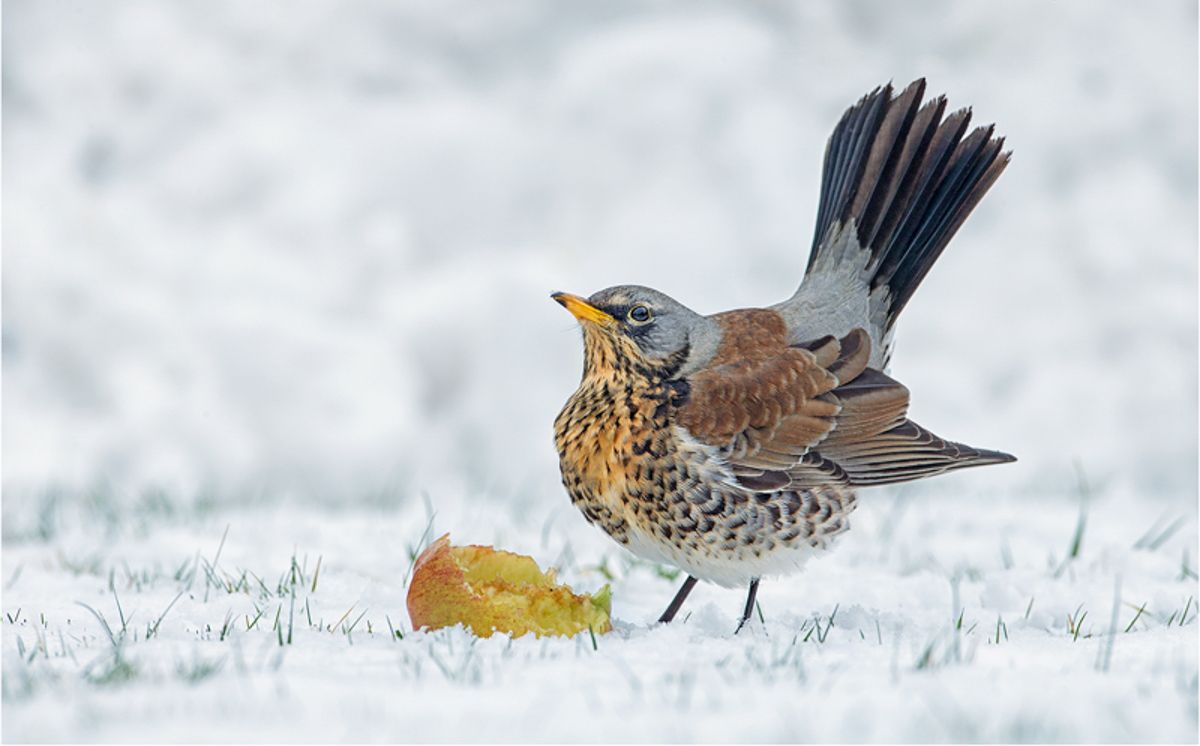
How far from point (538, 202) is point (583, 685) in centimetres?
860

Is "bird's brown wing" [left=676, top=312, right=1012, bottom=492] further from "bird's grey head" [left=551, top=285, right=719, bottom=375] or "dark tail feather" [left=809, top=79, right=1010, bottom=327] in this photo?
"dark tail feather" [left=809, top=79, right=1010, bottom=327]

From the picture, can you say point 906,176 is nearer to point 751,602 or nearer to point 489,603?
point 751,602

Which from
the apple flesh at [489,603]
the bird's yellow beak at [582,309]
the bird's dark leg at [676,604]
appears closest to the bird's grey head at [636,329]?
the bird's yellow beak at [582,309]

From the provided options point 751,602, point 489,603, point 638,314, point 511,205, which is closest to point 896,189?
point 638,314

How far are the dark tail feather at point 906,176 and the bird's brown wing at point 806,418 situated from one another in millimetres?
443

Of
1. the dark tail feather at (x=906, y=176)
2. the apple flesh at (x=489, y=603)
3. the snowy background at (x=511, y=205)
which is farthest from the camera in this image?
the snowy background at (x=511, y=205)

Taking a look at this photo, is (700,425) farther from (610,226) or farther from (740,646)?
(610,226)

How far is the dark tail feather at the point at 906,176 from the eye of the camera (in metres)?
4.76

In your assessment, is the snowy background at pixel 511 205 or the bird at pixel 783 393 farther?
the snowy background at pixel 511 205

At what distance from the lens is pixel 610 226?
11188 mm

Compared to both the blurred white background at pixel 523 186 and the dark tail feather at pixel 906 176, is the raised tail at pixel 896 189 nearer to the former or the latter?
the dark tail feather at pixel 906 176

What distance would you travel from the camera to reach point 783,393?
431 centimetres

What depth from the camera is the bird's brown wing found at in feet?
13.5

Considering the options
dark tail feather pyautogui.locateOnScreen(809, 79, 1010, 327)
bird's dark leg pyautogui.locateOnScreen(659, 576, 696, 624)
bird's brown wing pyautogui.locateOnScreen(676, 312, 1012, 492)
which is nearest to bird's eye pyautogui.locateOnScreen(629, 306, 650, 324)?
bird's brown wing pyautogui.locateOnScreen(676, 312, 1012, 492)
